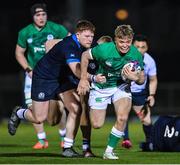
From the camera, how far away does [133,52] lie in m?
13.6

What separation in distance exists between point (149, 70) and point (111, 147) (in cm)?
400

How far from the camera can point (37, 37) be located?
17422 millimetres

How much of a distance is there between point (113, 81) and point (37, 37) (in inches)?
155

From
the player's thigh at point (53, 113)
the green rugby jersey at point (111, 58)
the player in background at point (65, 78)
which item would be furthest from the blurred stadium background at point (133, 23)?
the green rugby jersey at point (111, 58)

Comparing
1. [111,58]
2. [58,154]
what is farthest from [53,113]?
[111,58]

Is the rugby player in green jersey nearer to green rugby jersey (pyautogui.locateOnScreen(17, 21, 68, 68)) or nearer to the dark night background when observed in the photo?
green rugby jersey (pyautogui.locateOnScreen(17, 21, 68, 68))

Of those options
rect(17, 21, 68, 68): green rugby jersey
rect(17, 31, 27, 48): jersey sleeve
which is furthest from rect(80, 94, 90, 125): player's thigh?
rect(17, 31, 27, 48): jersey sleeve

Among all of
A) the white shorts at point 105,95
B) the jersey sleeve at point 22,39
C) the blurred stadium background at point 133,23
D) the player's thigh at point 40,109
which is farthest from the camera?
the blurred stadium background at point 133,23

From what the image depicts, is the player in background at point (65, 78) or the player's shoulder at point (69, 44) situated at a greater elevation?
the player's shoulder at point (69, 44)

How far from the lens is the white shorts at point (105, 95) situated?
13.7 m

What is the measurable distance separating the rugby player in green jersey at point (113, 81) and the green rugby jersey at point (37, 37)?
3607mm

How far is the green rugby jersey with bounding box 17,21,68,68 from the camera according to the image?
17.3m

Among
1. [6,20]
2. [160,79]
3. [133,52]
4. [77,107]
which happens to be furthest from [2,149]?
[6,20]

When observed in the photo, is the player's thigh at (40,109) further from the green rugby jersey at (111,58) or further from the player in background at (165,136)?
the player in background at (165,136)
